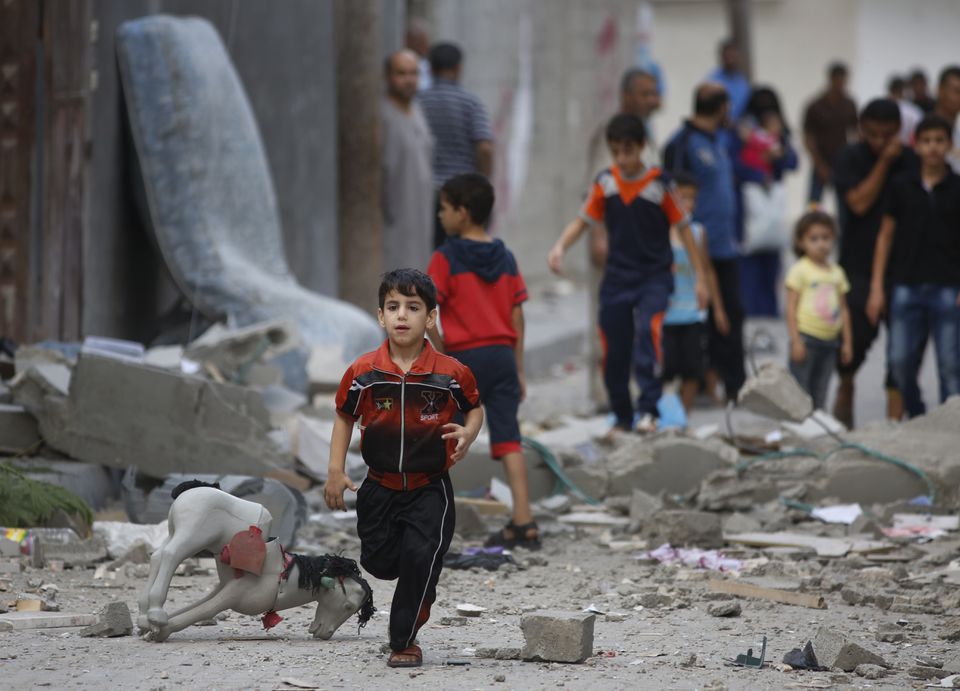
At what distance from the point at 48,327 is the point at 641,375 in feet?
9.96

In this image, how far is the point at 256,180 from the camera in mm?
10305

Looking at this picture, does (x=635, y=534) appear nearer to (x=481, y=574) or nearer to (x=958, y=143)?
(x=481, y=574)

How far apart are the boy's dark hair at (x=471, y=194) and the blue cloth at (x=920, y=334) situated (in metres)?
3.08

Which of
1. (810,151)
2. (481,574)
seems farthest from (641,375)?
(810,151)

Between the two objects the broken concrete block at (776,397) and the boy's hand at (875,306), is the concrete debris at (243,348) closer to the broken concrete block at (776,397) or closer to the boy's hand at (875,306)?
the broken concrete block at (776,397)

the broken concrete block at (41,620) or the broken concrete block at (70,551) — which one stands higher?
the broken concrete block at (41,620)

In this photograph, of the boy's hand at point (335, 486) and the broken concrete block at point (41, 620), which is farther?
the broken concrete block at point (41, 620)

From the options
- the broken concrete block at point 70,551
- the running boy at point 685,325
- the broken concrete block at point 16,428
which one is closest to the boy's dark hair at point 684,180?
the running boy at point 685,325

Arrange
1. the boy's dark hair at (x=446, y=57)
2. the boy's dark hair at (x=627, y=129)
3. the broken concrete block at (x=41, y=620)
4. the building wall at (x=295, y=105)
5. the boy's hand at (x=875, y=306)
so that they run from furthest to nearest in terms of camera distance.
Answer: the boy's dark hair at (x=446, y=57) < the building wall at (x=295, y=105) < the boy's hand at (x=875, y=306) < the boy's dark hair at (x=627, y=129) < the broken concrete block at (x=41, y=620)

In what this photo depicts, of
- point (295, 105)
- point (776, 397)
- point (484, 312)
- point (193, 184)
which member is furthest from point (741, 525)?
point (295, 105)

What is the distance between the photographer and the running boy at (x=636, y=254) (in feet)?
28.6

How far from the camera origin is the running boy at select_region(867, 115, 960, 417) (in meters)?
8.76

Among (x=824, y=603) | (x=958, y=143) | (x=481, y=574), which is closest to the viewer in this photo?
(x=824, y=603)

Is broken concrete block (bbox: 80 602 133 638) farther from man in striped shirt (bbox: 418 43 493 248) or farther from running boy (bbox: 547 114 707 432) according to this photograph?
man in striped shirt (bbox: 418 43 493 248)
